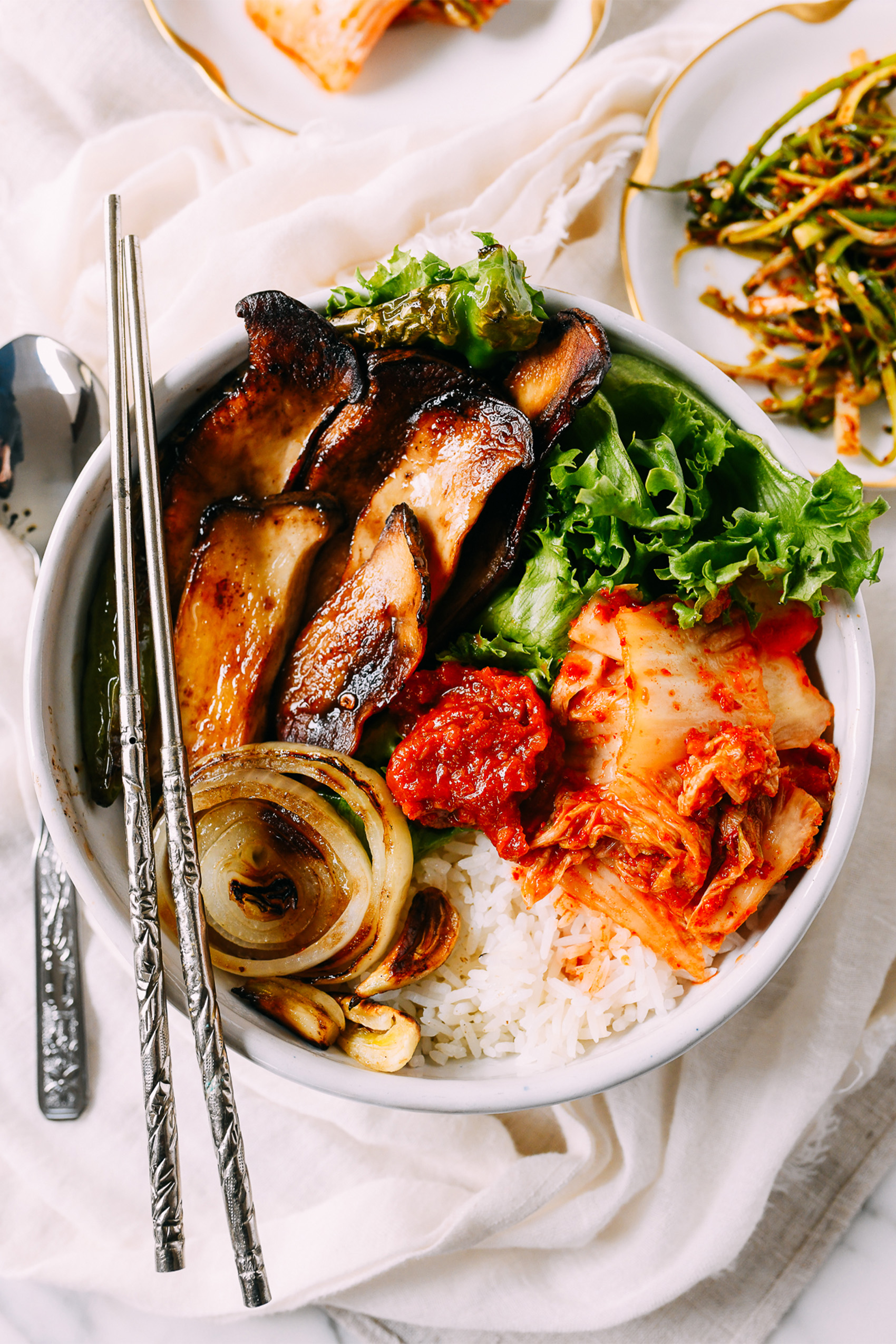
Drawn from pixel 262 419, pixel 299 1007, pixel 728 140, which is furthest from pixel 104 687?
pixel 728 140

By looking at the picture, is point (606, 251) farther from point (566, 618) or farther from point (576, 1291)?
point (576, 1291)

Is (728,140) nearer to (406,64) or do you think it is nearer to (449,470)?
(406,64)

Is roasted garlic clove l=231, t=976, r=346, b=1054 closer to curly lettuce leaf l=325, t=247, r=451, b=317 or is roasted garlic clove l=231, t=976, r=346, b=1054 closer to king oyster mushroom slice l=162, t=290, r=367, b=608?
king oyster mushroom slice l=162, t=290, r=367, b=608

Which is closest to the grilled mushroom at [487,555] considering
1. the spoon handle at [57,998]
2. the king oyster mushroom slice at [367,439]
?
the king oyster mushroom slice at [367,439]

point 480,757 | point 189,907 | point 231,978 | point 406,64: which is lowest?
point 231,978

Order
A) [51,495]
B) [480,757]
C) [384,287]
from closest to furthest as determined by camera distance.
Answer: [480,757]
[384,287]
[51,495]

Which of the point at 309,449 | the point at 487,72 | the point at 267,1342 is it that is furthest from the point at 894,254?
the point at 267,1342
